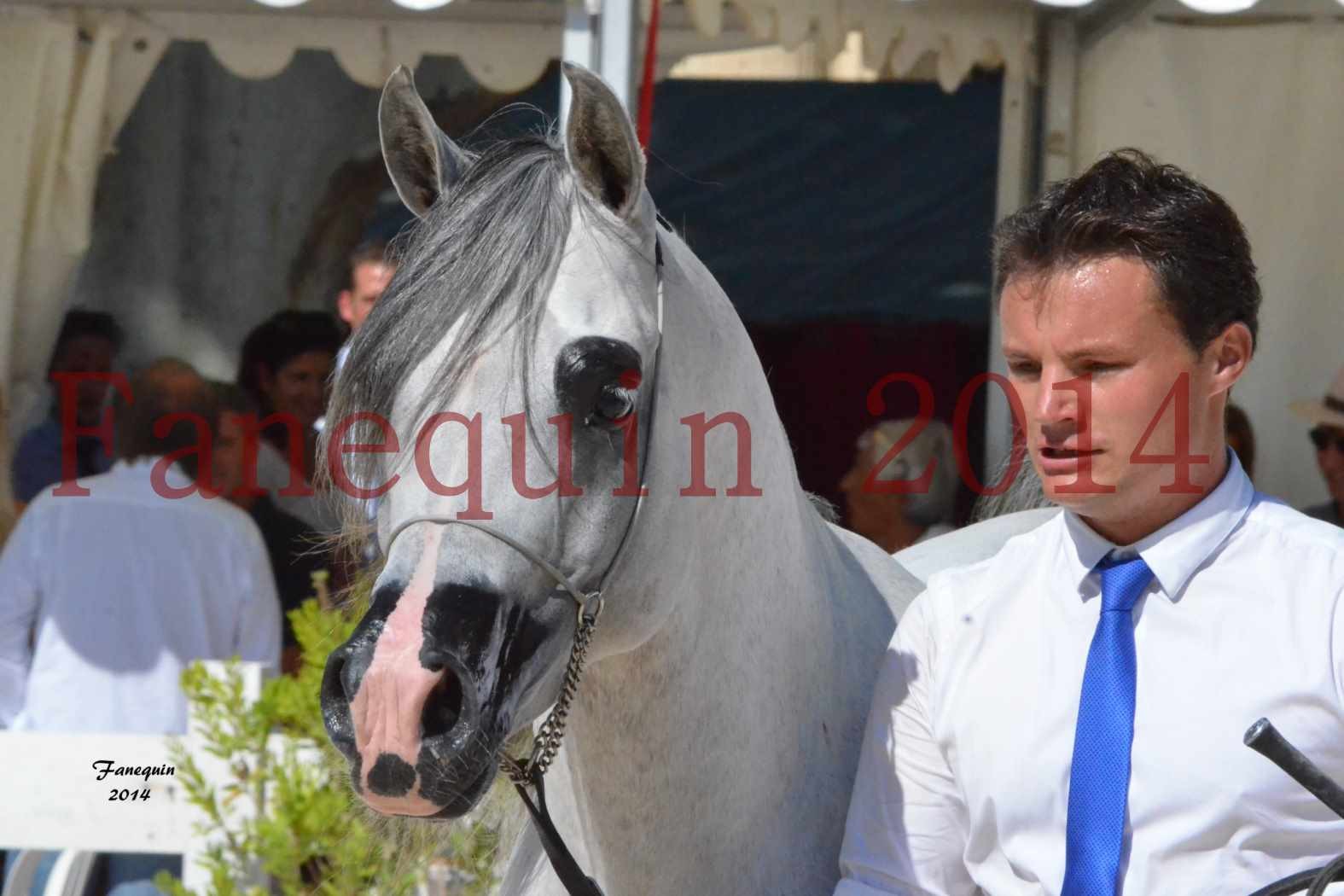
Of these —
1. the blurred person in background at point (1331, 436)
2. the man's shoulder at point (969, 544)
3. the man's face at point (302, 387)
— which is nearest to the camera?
the man's shoulder at point (969, 544)

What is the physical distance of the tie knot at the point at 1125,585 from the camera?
1.55 metres

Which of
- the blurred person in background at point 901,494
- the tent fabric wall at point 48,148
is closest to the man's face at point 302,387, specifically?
the tent fabric wall at point 48,148

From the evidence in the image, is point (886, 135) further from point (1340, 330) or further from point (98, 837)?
point (98, 837)

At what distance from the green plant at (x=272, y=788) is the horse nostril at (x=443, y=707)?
1598 mm

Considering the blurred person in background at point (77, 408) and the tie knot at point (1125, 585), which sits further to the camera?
the blurred person in background at point (77, 408)

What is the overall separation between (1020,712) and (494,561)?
58 centimetres

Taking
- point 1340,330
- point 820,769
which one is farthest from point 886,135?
point 820,769

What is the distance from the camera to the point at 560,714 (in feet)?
5.46

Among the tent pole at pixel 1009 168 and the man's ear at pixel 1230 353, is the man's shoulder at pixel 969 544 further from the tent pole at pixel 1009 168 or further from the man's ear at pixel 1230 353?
the tent pole at pixel 1009 168

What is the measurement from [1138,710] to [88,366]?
4593 mm

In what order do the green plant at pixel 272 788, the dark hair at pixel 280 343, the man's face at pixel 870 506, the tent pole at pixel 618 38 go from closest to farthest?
1. the green plant at pixel 272 788
2. the tent pole at pixel 618 38
3. the man's face at pixel 870 506
4. the dark hair at pixel 280 343

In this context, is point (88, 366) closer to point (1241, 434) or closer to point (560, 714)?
point (1241, 434)

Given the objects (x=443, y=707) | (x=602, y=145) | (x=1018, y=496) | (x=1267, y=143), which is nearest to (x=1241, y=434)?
(x=1267, y=143)

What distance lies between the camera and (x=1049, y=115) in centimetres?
486
